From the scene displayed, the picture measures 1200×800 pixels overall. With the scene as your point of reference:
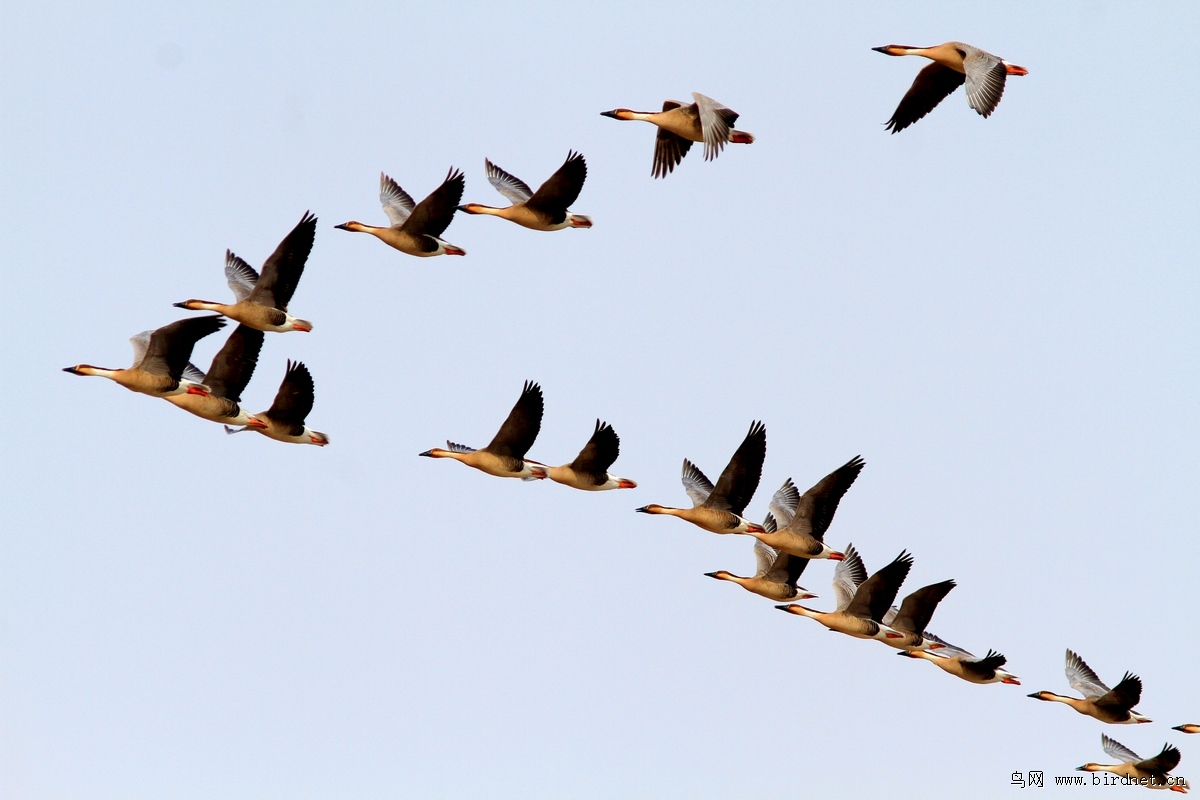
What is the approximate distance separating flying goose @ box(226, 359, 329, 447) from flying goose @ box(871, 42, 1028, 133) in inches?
335

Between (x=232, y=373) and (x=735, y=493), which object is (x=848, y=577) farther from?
(x=232, y=373)

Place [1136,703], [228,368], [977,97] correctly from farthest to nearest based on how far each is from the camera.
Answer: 1. [1136,703]
2. [228,368]
3. [977,97]

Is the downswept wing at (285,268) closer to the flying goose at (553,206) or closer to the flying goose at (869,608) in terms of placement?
the flying goose at (553,206)

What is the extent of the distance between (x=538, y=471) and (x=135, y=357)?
5.63m

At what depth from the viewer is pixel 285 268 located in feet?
81.9

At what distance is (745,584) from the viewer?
1117 inches

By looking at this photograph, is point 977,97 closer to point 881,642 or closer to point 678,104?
point 678,104

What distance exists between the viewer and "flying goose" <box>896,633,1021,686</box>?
2744cm

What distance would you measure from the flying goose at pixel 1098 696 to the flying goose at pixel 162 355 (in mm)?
13223

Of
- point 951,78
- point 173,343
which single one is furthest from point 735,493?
point 173,343

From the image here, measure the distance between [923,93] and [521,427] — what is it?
22.8 ft

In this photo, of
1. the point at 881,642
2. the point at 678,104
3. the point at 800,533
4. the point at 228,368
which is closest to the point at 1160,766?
the point at 881,642

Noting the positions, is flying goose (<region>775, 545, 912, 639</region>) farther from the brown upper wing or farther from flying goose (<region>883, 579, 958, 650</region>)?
the brown upper wing

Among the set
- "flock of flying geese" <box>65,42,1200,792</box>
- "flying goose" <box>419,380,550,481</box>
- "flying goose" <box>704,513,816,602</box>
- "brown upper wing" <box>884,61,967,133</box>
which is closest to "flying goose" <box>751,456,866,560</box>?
"flock of flying geese" <box>65,42,1200,792</box>
